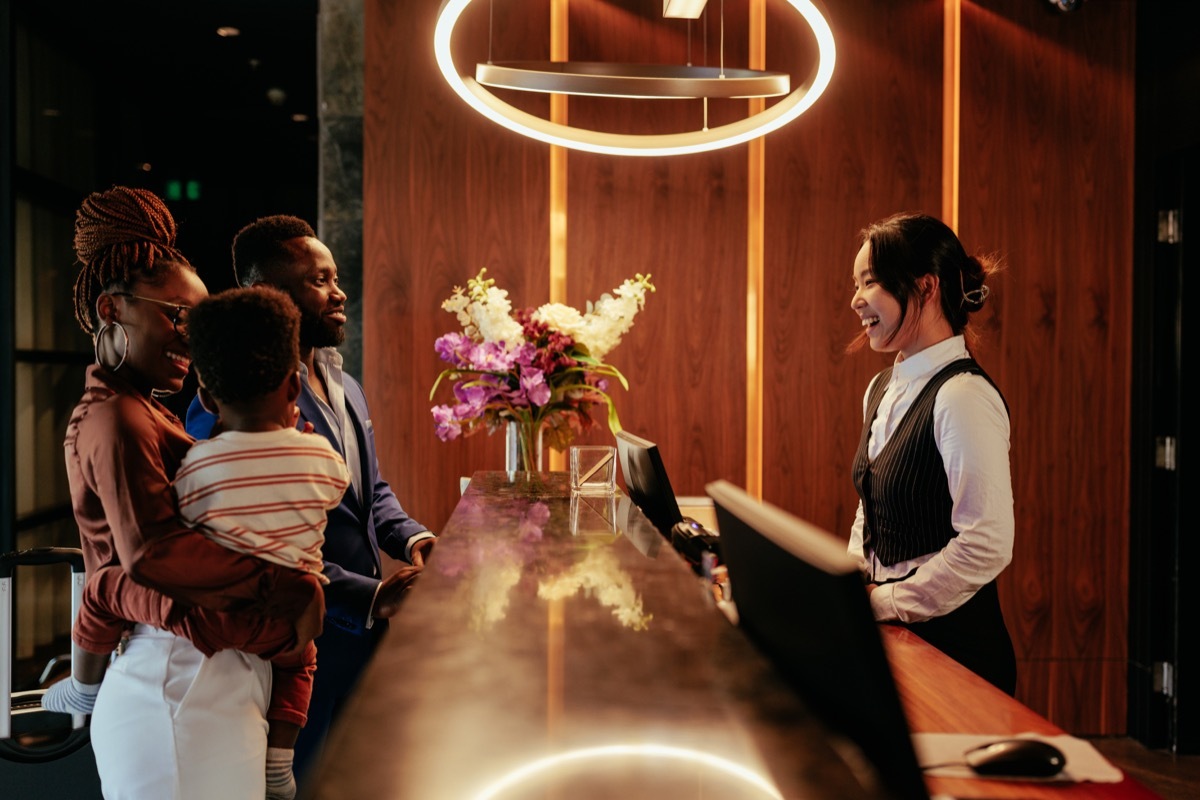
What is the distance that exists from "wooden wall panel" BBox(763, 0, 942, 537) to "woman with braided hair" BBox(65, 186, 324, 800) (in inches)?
105

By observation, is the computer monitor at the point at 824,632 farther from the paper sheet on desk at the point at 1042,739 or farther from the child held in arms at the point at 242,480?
the child held in arms at the point at 242,480

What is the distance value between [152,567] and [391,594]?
47 cm

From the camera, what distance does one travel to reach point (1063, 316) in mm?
3586

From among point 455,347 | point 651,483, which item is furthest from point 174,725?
point 455,347

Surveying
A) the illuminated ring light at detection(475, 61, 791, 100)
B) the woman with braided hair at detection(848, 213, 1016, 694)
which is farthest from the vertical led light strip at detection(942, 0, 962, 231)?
the woman with braided hair at detection(848, 213, 1016, 694)

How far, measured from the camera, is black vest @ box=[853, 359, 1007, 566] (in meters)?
1.70

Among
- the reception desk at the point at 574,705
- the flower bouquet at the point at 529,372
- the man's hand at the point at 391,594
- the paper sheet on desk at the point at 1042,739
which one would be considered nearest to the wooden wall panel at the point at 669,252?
the flower bouquet at the point at 529,372

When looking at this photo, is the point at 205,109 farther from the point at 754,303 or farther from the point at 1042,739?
the point at 1042,739

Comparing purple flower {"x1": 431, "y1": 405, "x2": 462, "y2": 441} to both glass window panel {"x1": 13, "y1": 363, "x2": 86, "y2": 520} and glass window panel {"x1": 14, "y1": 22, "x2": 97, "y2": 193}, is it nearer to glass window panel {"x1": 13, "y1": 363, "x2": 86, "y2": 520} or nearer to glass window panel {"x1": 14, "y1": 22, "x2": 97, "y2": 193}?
glass window panel {"x1": 13, "y1": 363, "x2": 86, "y2": 520}

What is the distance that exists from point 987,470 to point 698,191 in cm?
223

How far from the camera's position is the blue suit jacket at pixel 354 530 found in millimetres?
1493

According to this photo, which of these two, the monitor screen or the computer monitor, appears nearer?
the computer monitor

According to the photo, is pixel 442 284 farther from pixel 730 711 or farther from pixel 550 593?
pixel 730 711

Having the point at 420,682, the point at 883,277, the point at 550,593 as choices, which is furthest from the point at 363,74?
the point at 420,682
